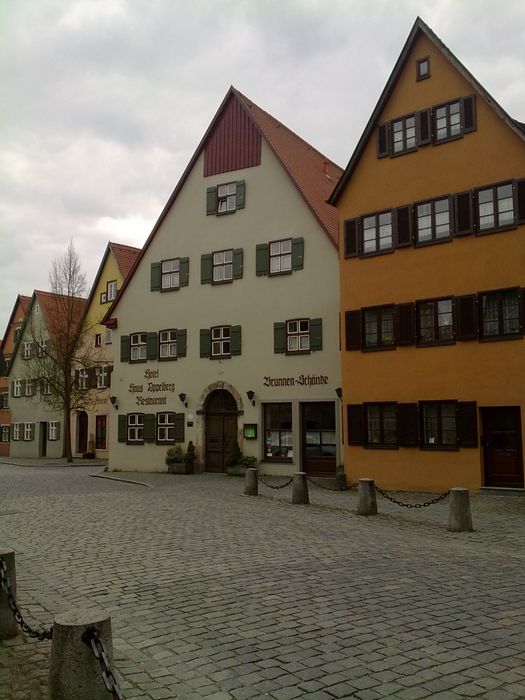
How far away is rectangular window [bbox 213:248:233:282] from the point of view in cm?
2664

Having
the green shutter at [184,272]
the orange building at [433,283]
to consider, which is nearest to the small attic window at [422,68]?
the orange building at [433,283]

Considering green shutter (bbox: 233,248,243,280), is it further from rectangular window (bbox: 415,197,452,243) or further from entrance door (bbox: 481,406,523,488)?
entrance door (bbox: 481,406,523,488)

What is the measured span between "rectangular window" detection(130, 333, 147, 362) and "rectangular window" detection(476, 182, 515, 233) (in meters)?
15.2

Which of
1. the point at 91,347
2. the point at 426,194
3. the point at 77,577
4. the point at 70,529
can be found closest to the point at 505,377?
the point at 426,194

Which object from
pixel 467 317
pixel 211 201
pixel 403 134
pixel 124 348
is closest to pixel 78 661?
pixel 467 317

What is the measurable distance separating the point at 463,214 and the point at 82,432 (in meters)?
30.1

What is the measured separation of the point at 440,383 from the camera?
1903 cm

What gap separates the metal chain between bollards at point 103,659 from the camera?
13.1 feet

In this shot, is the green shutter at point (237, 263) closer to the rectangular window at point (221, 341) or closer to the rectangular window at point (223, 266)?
the rectangular window at point (223, 266)

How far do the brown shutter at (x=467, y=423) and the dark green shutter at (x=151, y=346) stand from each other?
13821 mm

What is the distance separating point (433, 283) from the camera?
63.6 feet

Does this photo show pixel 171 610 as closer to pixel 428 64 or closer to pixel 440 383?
pixel 440 383

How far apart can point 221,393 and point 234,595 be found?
19099 millimetres

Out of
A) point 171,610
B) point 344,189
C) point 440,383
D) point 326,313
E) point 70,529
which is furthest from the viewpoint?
point 326,313
